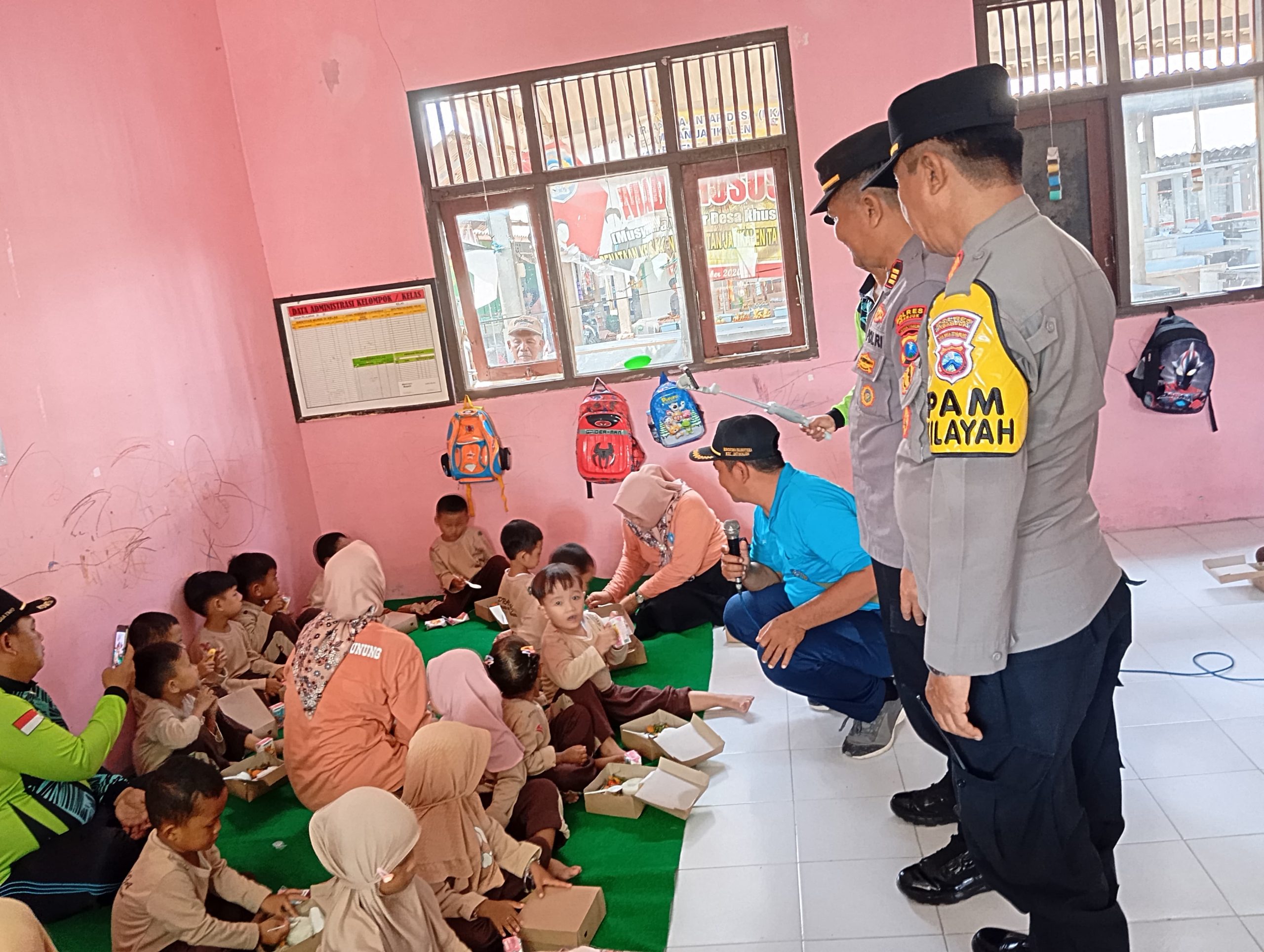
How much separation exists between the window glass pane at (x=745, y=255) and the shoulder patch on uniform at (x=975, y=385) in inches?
132

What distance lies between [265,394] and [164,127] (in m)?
1.31

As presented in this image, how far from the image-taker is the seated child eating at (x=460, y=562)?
4.79 meters

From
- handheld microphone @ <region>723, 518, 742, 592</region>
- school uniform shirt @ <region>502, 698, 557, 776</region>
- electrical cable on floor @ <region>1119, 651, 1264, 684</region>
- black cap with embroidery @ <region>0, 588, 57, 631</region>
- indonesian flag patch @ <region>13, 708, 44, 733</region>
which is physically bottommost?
electrical cable on floor @ <region>1119, 651, 1264, 684</region>

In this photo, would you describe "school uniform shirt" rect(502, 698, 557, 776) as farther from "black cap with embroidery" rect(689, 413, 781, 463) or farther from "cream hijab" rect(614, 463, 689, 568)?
"cream hijab" rect(614, 463, 689, 568)

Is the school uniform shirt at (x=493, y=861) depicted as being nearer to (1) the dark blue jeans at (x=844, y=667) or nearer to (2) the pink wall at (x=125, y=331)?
(1) the dark blue jeans at (x=844, y=667)

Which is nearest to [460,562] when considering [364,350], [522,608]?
[522,608]

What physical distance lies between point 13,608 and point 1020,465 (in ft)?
8.96

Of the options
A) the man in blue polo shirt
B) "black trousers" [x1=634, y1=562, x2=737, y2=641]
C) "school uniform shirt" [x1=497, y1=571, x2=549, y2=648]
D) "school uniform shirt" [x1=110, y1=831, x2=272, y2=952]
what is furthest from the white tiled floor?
"school uniform shirt" [x1=110, y1=831, x2=272, y2=952]

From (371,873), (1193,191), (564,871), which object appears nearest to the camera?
(371,873)

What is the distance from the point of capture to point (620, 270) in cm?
487

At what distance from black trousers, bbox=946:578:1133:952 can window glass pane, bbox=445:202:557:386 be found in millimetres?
3603

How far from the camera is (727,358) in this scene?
4.79 m

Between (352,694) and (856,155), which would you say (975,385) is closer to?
(856,155)

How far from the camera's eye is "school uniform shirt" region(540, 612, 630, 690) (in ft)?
10.4
